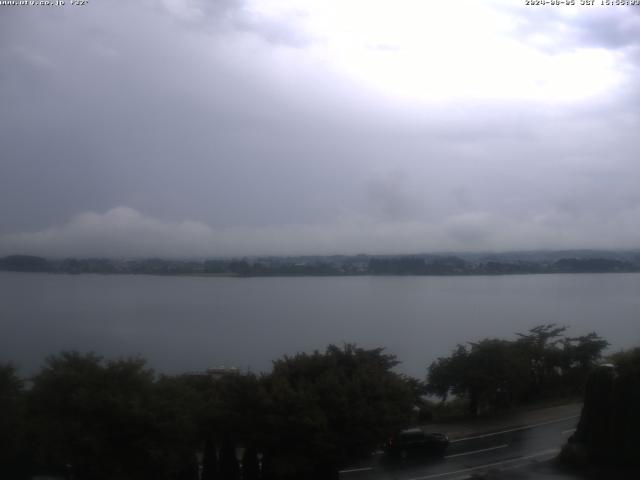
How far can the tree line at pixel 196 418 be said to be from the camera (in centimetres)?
1321

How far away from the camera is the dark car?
19469 mm

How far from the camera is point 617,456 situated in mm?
17219

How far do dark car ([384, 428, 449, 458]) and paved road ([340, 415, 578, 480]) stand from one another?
0.27 meters

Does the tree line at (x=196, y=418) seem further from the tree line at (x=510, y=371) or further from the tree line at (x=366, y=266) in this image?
the tree line at (x=366, y=266)

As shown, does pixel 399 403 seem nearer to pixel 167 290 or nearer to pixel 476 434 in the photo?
pixel 476 434

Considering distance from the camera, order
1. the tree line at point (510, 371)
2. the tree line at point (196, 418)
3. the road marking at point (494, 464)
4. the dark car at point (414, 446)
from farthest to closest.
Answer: the tree line at point (510, 371) < the dark car at point (414, 446) < the road marking at point (494, 464) < the tree line at point (196, 418)

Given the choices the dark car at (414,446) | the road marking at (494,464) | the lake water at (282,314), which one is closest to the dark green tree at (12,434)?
the lake water at (282,314)

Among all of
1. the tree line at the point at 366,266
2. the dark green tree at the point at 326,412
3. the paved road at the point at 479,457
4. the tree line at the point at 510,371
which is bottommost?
the paved road at the point at 479,457

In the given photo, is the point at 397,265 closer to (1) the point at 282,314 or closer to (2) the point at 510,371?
(1) the point at 282,314

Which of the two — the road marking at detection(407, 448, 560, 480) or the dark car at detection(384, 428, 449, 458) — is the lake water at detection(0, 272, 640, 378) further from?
the road marking at detection(407, 448, 560, 480)

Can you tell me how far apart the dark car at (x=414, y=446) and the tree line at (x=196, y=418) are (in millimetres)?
2111

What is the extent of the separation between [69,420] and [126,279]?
32.2 meters

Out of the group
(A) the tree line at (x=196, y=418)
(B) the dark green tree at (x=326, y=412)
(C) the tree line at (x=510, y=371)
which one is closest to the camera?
(A) the tree line at (x=196, y=418)

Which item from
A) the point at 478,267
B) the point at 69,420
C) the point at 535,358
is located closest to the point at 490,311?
the point at 478,267
